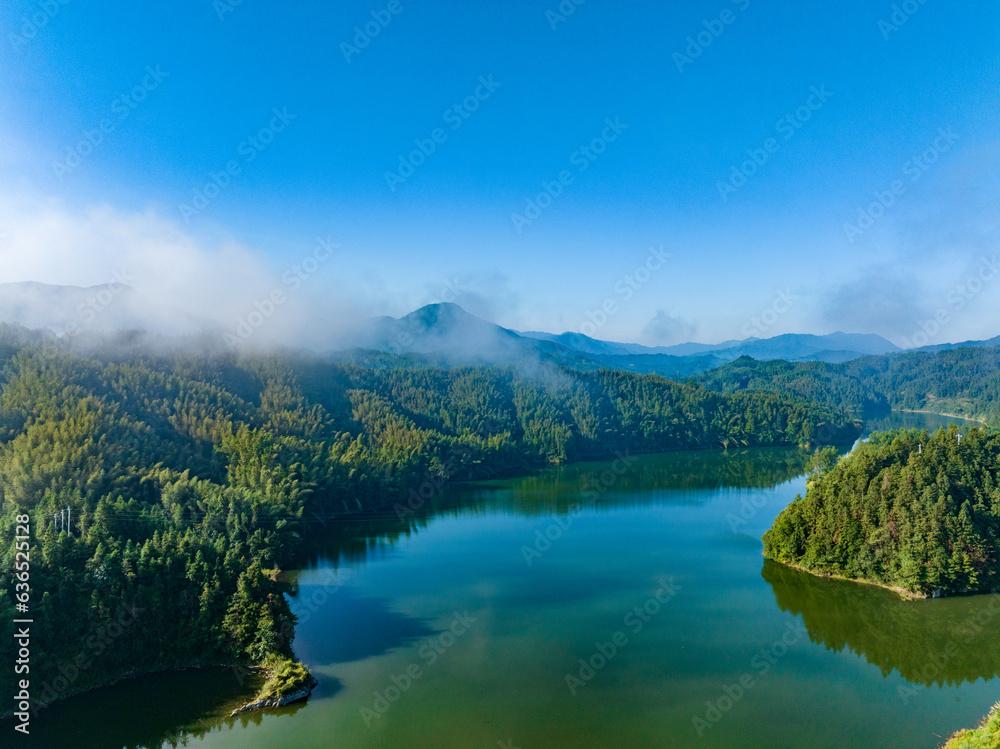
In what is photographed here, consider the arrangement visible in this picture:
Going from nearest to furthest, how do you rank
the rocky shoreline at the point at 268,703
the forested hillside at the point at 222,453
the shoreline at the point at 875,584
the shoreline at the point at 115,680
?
1. the shoreline at the point at 115,680
2. the rocky shoreline at the point at 268,703
3. the forested hillside at the point at 222,453
4. the shoreline at the point at 875,584

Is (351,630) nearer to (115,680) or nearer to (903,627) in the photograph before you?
(115,680)

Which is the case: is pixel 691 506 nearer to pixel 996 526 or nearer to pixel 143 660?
pixel 996 526

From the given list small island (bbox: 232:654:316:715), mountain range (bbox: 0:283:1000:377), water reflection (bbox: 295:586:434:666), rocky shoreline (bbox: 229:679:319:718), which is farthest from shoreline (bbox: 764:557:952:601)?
mountain range (bbox: 0:283:1000:377)

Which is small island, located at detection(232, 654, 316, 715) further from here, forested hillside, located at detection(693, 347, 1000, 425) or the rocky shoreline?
forested hillside, located at detection(693, 347, 1000, 425)

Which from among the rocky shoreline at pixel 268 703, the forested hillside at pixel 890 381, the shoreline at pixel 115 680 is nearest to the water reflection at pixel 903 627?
the rocky shoreline at pixel 268 703

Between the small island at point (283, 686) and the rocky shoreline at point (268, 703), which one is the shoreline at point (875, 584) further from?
the rocky shoreline at point (268, 703)
